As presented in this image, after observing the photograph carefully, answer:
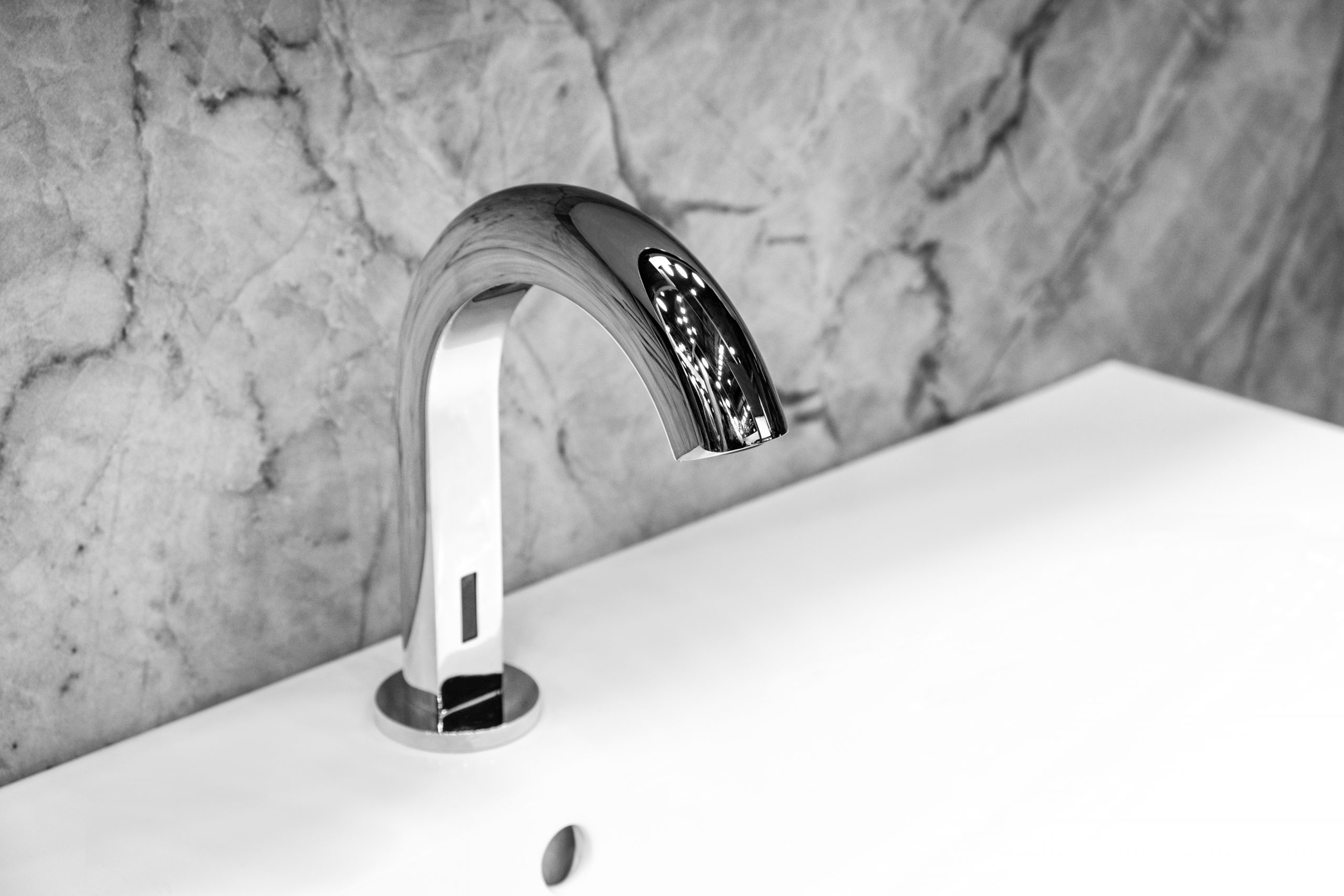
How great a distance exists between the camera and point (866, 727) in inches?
25.3

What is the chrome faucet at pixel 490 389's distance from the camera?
45 centimetres

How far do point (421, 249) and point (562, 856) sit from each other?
0.86 ft

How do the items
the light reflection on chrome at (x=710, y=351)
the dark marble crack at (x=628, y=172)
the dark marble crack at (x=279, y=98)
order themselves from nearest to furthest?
the light reflection on chrome at (x=710, y=351)
the dark marble crack at (x=279, y=98)
the dark marble crack at (x=628, y=172)

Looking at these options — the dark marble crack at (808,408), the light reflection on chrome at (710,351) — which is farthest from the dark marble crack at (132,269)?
the dark marble crack at (808,408)

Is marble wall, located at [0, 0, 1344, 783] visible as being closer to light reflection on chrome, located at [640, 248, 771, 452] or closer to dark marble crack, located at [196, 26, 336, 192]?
dark marble crack, located at [196, 26, 336, 192]

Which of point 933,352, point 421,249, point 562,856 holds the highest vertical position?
point 421,249

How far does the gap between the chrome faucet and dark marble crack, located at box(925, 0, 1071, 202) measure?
0.39m

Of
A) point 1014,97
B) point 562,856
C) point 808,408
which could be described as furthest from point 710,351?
point 1014,97

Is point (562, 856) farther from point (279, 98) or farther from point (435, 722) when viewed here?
point (279, 98)

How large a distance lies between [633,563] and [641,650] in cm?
8

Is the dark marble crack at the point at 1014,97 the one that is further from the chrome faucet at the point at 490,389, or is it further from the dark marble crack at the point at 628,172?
the chrome faucet at the point at 490,389

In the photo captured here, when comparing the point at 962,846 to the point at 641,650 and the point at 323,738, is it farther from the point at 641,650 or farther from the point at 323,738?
the point at 323,738

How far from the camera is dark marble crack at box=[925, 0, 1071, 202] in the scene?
848 millimetres

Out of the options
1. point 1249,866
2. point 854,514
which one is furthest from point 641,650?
point 1249,866
